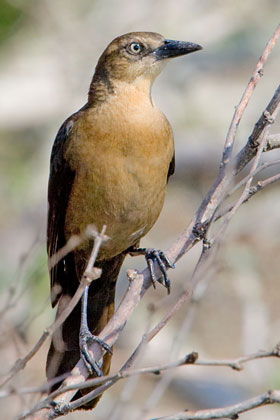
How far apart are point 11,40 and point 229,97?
10.6 ft

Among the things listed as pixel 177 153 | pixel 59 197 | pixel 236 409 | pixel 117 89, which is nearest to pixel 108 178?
pixel 59 197

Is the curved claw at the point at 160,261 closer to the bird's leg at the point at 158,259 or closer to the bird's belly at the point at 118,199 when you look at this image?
the bird's leg at the point at 158,259

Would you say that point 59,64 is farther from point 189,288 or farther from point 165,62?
point 189,288

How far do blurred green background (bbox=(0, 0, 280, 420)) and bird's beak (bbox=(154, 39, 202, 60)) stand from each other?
2.48m

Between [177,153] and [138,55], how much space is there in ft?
14.9

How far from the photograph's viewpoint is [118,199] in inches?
164

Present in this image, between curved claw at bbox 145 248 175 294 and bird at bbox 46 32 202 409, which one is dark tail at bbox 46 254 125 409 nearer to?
bird at bbox 46 32 202 409

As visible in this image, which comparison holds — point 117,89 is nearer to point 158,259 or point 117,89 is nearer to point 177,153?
point 158,259

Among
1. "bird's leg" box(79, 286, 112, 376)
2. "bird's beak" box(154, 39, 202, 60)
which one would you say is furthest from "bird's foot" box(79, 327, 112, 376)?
"bird's beak" box(154, 39, 202, 60)

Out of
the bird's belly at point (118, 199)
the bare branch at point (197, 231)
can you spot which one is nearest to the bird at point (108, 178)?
the bird's belly at point (118, 199)

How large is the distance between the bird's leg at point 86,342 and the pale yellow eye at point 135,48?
1336 mm

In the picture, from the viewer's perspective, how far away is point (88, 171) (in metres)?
4.19

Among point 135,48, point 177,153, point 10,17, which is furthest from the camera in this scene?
point 10,17

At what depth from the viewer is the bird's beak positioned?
14.5 feet
